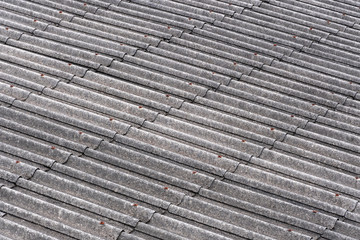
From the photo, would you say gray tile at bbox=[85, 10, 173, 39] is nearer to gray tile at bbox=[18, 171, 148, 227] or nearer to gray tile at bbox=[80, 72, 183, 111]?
gray tile at bbox=[80, 72, 183, 111]

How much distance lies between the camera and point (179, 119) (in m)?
7.56

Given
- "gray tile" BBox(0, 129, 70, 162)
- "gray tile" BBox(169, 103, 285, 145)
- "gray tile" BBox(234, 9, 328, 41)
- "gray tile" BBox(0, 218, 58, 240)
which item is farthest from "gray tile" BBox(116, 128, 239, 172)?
"gray tile" BBox(234, 9, 328, 41)

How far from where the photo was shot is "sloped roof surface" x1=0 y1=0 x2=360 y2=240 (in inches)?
248

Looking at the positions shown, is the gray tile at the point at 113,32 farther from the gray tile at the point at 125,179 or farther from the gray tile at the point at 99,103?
the gray tile at the point at 125,179

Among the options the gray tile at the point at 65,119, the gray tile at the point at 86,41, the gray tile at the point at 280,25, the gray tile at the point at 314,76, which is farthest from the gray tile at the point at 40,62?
the gray tile at the point at 280,25

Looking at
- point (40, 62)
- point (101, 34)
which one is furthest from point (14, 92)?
point (101, 34)

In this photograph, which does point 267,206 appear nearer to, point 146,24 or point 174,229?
point 174,229

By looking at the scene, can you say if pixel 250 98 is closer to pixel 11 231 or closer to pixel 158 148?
pixel 158 148

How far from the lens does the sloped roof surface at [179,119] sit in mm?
6289

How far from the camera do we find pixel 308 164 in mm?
7027

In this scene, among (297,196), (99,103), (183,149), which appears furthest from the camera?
(99,103)

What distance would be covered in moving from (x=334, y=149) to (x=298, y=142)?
44cm

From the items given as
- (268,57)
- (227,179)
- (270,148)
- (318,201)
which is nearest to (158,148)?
(227,179)

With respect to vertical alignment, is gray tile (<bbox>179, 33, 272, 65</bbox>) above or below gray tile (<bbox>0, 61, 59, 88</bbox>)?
below
